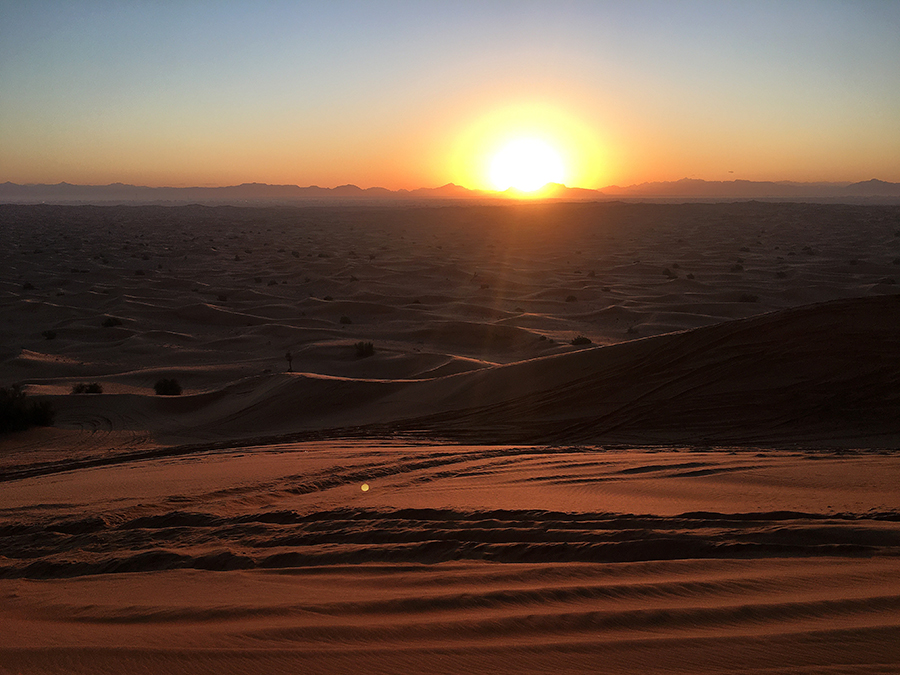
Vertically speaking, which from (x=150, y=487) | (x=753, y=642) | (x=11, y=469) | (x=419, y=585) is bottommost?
(x=11, y=469)

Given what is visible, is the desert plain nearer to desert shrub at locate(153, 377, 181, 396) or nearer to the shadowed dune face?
the shadowed dune face

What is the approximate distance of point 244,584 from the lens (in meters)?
3.99

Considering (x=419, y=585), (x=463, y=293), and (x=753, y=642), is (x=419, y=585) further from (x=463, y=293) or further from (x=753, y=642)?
(x=463, y=293)

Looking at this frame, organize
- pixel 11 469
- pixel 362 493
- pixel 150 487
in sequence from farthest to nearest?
1. pixel 11 469
2. pixel 150 487
3. pixel 362 493

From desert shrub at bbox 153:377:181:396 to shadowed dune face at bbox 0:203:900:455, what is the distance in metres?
0.55

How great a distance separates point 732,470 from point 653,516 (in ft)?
6.14

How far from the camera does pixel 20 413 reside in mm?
11445

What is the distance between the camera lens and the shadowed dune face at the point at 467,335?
9648 millimetres

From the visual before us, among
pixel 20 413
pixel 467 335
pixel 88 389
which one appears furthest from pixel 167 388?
pixel 467 335

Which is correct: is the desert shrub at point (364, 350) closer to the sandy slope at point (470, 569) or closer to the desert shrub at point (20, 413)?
the desert shrub at point (20, 413)

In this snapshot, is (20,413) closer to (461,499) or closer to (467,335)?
(461,499)

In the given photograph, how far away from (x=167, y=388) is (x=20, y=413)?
316 cm

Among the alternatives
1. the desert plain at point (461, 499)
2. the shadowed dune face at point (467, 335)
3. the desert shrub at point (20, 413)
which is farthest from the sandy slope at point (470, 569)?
the desert shrub at point (20, 413)

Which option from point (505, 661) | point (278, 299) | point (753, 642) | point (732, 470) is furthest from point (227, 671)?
point (278, 299)
